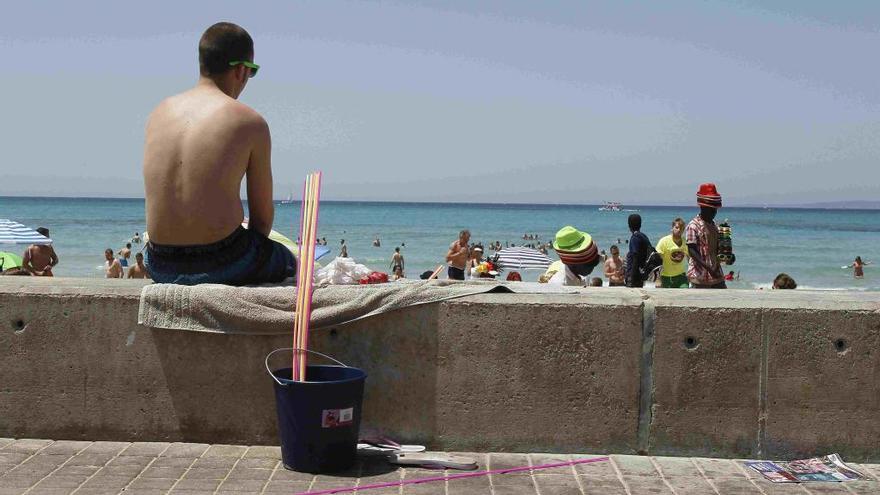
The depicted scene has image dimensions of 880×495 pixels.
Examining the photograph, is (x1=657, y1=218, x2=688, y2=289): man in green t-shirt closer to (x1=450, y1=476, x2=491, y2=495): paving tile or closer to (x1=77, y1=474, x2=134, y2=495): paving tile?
(x1=450, y1=476, x2=491, y2=495): paving tile

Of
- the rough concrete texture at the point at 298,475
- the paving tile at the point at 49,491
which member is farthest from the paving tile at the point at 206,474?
the paving tile at the point at 49,491

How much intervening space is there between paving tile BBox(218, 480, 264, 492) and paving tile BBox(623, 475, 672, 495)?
5.05 ft

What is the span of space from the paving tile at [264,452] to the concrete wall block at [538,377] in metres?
0.76

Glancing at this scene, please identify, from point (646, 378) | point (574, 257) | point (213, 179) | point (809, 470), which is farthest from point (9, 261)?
point (809, 470)

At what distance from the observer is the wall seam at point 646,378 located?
4531mm

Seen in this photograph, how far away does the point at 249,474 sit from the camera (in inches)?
166

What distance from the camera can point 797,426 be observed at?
14.9 ft

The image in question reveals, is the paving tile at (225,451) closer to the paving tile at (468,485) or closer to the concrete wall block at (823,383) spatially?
the paving tile at (468,485)

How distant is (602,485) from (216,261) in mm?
2061

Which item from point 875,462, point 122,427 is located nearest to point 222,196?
point 122,427

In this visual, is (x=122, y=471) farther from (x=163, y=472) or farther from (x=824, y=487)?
(x=824, y=487)

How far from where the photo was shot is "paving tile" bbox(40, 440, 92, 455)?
4.52 meters

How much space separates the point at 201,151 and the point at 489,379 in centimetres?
171

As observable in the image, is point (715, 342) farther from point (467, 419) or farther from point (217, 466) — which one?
point (217, 466)
